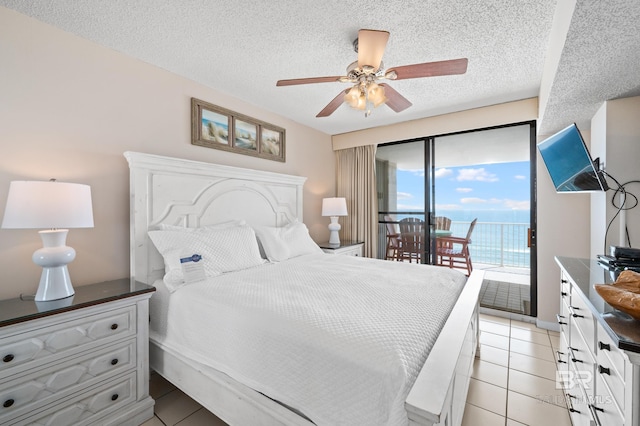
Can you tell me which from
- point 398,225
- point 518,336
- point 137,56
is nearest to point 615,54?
point 518,336

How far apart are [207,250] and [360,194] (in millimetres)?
2696

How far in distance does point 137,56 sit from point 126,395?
8.17 feet

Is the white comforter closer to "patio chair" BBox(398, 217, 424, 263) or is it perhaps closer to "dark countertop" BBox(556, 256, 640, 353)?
"dark countertop" BBox(556, 256, 640, 353)

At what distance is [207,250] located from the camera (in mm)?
2125

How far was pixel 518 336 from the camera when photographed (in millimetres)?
2779

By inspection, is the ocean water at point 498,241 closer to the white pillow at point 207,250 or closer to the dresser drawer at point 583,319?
the dresser drawer at point 583,319

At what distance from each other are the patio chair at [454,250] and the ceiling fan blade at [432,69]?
104 inches

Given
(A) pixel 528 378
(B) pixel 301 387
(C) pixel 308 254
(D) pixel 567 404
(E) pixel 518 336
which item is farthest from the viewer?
(C) pixel 308 254

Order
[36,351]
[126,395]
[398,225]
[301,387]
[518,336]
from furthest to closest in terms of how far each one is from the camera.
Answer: [398,225], [518,336], [126,395], [36,351], [301,387]

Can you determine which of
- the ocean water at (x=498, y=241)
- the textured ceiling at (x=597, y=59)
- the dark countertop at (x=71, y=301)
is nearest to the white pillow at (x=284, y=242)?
the dark countertop at (x=71, y=301)

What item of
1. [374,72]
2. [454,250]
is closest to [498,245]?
[454,250]

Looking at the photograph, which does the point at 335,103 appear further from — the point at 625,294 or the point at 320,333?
the point at 625,294

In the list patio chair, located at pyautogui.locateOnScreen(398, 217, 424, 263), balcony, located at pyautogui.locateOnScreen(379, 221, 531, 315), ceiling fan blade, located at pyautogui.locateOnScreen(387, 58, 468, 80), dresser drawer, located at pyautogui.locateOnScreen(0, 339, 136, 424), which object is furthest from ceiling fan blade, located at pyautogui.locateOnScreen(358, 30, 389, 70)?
balcony, located at pyautogui.locateOnScreen(379, 221, 531, 315)

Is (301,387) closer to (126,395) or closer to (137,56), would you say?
(126,395)
